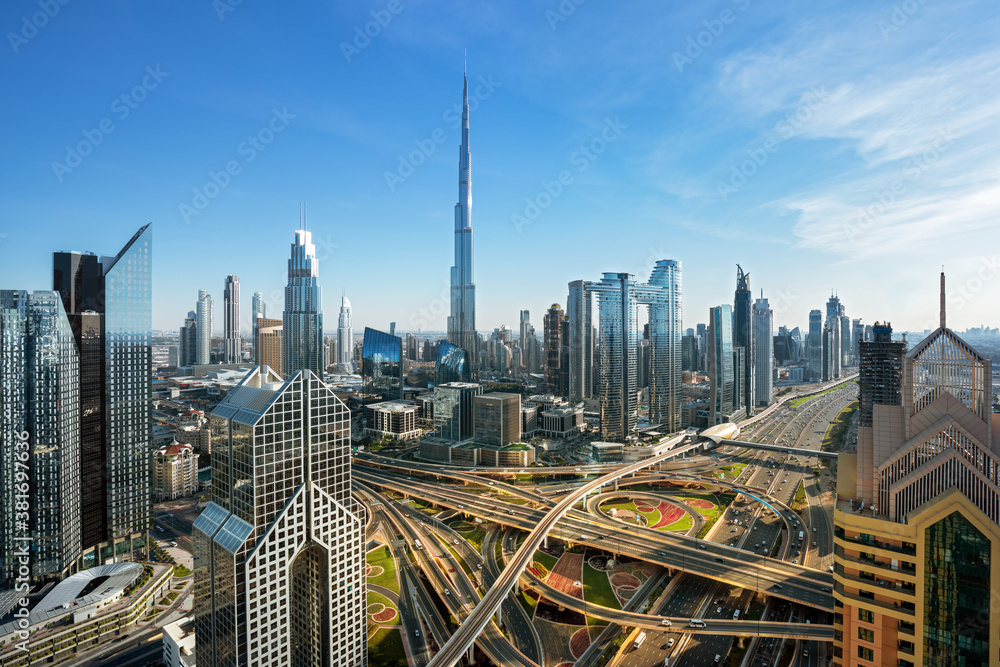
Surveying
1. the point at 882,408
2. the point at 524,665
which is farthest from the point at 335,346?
the point at 882,408

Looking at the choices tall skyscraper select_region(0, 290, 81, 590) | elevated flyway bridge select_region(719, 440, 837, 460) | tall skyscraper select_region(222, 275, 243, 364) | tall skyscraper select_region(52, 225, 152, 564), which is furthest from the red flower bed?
tall skyscraper select_region(222, 275, 243, 364)

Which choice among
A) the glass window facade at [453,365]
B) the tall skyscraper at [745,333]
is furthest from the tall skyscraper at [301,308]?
the tall skyscraper at [745,333]

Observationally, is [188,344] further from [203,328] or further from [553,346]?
[553,346]

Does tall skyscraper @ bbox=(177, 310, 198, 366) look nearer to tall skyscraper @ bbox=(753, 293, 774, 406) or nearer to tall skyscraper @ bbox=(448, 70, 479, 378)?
tall skyscraper @ bbox=(448, 70, 479, 378)

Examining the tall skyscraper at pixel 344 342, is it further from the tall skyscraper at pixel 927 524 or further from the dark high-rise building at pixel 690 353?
the tall skyscraper at pixel 927 524

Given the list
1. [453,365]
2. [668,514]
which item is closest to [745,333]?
[453,365]

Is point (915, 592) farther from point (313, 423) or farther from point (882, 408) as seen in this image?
point (313, 423)

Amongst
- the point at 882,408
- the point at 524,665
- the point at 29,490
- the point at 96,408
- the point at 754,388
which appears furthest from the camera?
the point at 754,388
